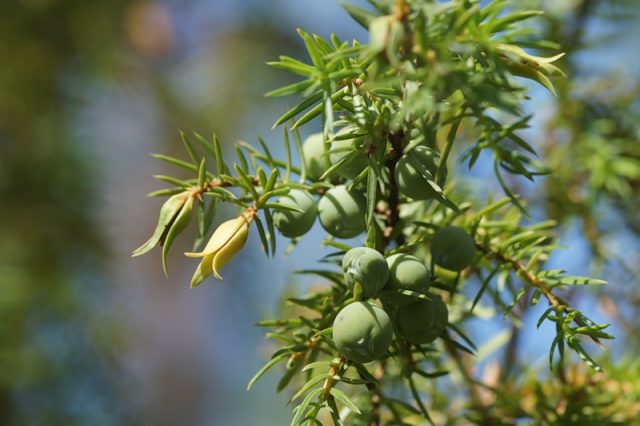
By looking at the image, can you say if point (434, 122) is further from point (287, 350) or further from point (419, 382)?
point (419, 382)

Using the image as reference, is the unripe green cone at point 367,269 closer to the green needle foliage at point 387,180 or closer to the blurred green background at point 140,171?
the green needle foliage at point 387,180

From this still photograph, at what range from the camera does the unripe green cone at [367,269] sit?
339 millimetres

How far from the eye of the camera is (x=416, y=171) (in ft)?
1.13

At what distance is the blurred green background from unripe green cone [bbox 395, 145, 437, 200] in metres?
0.34

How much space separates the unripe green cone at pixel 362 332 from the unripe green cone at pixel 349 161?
0.08 metres

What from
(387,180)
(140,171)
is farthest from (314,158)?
(140,171)

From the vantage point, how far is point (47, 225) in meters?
1.27

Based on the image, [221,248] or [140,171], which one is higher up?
[140,171]

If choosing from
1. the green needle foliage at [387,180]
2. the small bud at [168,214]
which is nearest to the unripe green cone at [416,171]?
the green needle foliage at [387,180]

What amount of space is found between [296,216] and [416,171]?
3.0 inches

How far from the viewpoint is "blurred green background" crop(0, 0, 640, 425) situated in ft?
2.54

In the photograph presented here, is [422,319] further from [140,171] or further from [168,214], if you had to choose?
[140,171]

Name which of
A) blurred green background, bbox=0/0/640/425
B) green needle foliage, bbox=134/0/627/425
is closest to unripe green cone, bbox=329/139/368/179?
green needle foliage, bbox=134/0/627/425

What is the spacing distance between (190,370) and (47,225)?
5.13 ft
